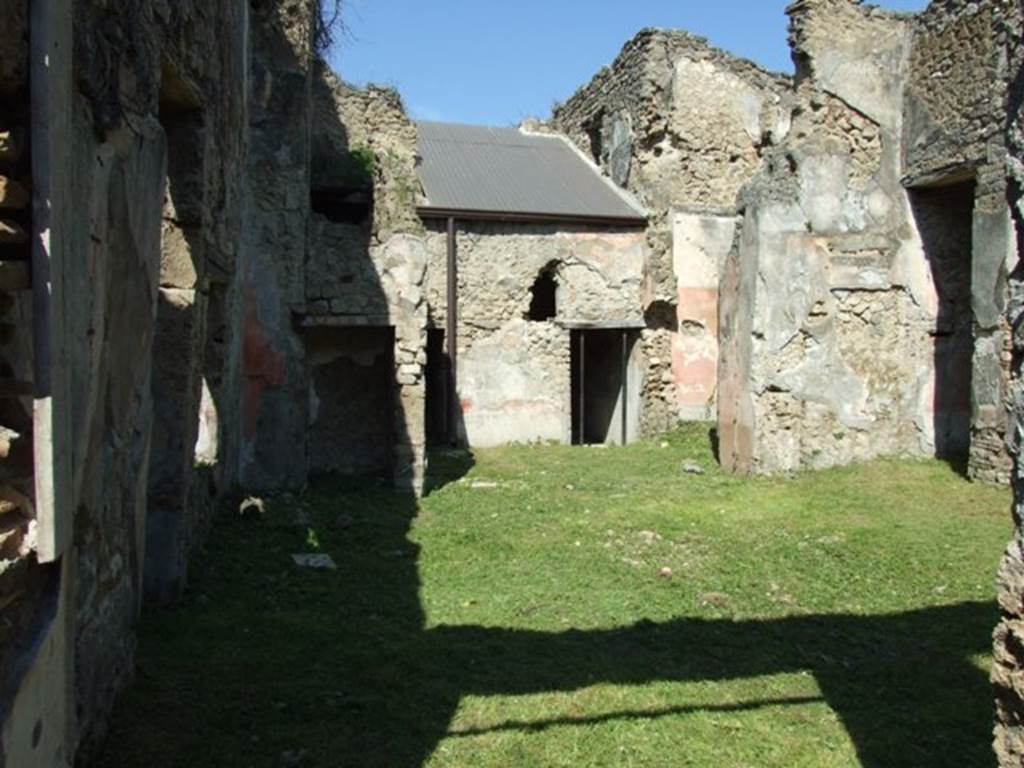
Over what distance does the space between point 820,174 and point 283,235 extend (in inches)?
259

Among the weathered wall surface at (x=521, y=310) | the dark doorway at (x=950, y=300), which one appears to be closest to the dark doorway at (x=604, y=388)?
the weathered wall surface at (x=521, y=310)

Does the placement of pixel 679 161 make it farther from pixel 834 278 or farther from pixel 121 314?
pixel 121 314

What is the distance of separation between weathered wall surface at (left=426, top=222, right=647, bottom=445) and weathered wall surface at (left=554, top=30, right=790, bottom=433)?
2.95 ft

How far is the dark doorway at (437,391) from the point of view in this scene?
47.4 ft

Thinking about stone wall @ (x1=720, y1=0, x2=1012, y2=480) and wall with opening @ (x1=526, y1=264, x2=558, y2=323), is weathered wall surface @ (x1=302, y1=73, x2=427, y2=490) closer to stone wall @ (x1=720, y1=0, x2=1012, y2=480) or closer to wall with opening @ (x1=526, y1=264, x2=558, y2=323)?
stone wall @ (x1=720, y1=0, x2=1012, y2=480)

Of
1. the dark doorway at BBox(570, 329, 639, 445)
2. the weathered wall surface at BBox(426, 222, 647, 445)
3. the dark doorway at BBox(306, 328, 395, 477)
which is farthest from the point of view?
the dark doorway at BBox(570, 329, 639, 445)

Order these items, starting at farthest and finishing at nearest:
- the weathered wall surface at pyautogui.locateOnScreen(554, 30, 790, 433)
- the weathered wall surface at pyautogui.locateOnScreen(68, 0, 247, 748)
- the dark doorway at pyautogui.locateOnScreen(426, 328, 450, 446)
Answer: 1. the weathered wall surface at pyautogui.locateOnScreen(554, 30, 790, 433)
2. the dark doorway at pyautogui.locateOnScreen(426, 328, 450, 446)
3. the weathered wall surface at pyautogui.locateOnScreen(68, 0, 247, 748)

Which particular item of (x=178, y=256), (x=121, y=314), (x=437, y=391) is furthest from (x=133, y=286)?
(x=437, y=391)

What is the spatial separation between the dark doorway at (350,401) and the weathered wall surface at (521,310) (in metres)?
2.76

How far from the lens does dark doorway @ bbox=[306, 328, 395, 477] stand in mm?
11719

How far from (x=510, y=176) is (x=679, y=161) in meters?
3.20

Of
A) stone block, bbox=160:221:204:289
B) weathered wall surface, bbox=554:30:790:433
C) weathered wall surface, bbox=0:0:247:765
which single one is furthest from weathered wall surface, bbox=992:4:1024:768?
weathered wall surface, bbox=554:30:790:433

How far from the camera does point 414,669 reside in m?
4.52

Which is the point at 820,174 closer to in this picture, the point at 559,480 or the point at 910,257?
the point at 910,257
